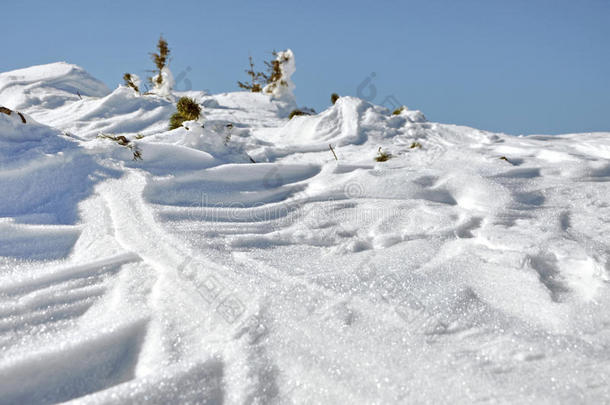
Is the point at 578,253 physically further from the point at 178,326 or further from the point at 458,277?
the point at 178,326

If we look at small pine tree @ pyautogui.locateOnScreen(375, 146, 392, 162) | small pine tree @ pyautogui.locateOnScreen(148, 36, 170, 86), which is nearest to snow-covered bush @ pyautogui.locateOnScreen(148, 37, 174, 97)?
small pine tree @ pyautogui.locateOnScreen(148, 36, 170, 86)

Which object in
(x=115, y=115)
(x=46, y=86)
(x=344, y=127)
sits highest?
(x=46, y=86)

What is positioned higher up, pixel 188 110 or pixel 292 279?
pixel 188 110

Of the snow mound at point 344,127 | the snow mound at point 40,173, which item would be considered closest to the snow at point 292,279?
the snow mound at point 40,173

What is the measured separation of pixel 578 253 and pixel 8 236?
1.90 meters

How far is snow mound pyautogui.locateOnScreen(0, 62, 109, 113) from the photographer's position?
17.5ft

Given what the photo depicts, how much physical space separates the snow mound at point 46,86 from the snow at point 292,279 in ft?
12.4

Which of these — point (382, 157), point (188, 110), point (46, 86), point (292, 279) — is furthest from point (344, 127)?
point (46, 86)

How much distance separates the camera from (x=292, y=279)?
114 cm

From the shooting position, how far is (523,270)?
1.22 meters

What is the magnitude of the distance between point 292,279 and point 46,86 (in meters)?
6.27

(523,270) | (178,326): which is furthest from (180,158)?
(523,270)

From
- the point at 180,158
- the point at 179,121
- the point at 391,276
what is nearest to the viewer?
the point at 391,276

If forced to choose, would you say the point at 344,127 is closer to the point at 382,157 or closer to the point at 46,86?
the point at 382,157
